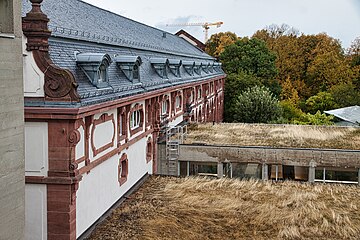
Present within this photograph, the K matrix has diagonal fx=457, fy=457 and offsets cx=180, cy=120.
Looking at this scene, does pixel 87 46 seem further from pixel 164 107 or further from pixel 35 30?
pixel 164 107

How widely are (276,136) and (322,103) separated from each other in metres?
31.4

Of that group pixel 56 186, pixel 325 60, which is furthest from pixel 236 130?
pixel 325 60

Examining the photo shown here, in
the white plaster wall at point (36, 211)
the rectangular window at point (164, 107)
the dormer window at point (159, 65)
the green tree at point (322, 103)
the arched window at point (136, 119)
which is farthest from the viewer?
the green tree at point (322, 103)

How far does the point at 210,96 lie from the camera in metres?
47.7

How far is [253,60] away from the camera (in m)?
60.1

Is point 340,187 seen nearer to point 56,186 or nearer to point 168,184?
point 168,184

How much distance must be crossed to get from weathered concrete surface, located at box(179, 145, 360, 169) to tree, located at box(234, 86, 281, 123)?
24.3 metres

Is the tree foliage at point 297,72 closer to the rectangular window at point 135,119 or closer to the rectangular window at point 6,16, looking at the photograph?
the rectangular window at point 135,119

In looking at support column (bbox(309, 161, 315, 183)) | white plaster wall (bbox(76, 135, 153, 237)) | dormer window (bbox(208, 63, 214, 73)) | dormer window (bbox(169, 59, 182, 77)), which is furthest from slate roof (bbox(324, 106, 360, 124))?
white plaster wall (bbox(76, 135, 153, 237))

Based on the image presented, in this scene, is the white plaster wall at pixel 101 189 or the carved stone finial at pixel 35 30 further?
the white plaster wall at pixel 101 189

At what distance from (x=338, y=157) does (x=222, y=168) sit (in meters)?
5.86

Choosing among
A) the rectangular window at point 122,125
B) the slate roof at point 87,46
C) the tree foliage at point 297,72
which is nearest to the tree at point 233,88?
the tree foliage at point 297,72

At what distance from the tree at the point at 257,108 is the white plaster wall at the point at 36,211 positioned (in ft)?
121

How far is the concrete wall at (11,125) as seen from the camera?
30.7ft
